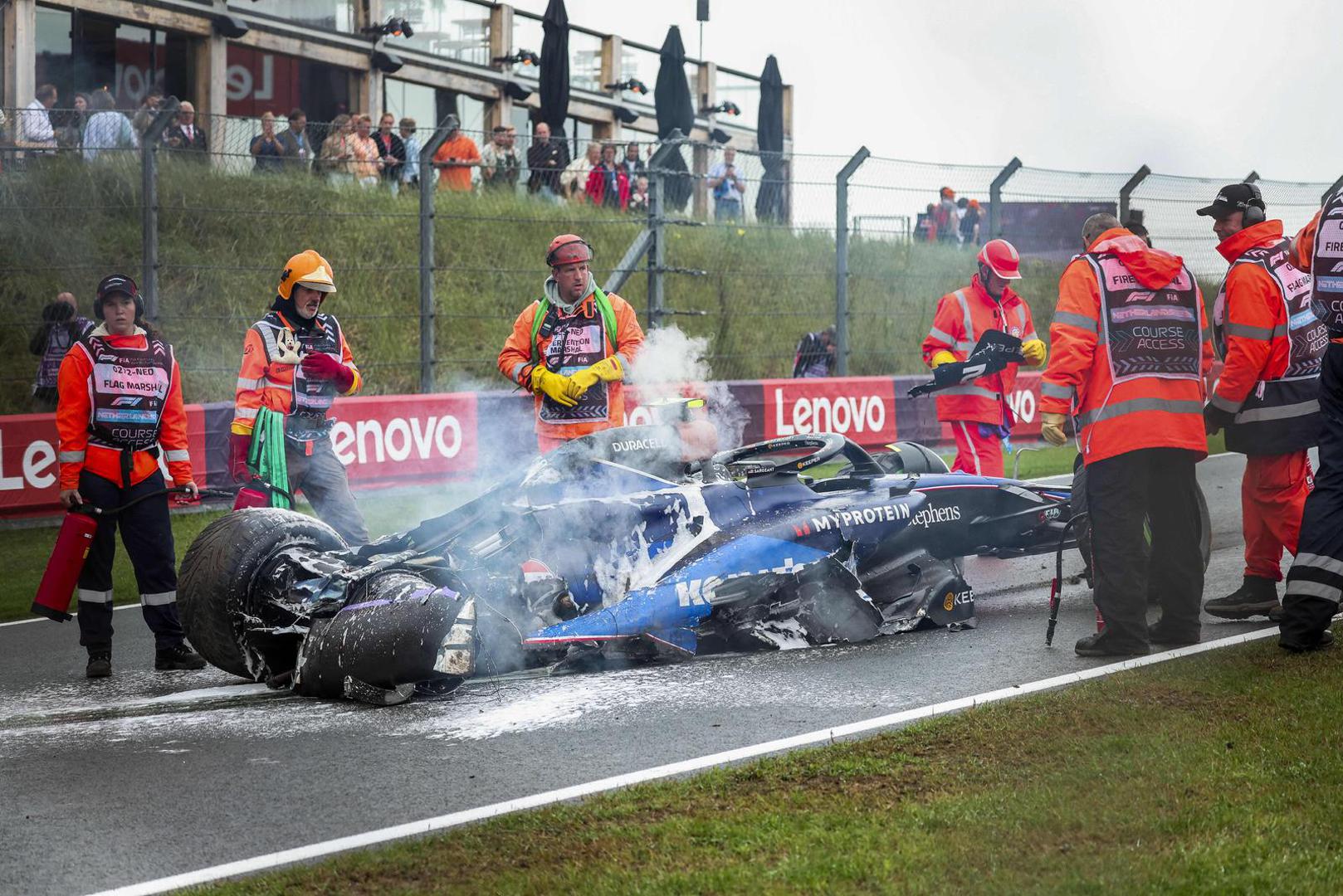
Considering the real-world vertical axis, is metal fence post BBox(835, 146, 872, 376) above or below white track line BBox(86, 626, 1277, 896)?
above

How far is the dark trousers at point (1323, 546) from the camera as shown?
6.64 metres

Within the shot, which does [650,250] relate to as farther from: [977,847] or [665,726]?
[977,847]

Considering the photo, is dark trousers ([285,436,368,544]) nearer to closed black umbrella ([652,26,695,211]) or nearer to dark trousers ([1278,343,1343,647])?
dark trousers ([1278,343,1343,647])

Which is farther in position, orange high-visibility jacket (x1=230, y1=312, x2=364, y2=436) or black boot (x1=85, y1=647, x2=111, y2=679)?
orange high-visibility jacket (x1=230, y1=312, x2=364, y2=436)

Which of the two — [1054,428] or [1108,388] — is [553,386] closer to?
[1054,428]

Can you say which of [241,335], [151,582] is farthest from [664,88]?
[151,582]

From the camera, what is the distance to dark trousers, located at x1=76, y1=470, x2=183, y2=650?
24.3 ft

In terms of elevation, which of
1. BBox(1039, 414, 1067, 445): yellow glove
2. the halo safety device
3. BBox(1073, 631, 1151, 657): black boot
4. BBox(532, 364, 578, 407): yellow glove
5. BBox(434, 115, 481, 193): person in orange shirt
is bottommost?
BBox(1073, 631, 1151, 657): black boot

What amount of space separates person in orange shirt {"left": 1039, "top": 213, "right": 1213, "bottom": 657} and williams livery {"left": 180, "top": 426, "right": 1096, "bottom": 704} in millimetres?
996

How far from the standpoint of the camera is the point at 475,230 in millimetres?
16703

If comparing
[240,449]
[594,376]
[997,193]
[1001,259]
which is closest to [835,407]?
[997,193]

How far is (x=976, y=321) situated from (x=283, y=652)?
17.9 feet

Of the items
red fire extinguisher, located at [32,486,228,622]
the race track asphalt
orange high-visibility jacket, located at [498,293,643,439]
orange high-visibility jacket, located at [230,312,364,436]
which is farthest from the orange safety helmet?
the race track asphalt

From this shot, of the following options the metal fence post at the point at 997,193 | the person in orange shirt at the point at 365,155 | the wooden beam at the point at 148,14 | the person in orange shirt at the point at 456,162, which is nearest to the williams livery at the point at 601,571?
the person in orange shirt at the point at 456,162
